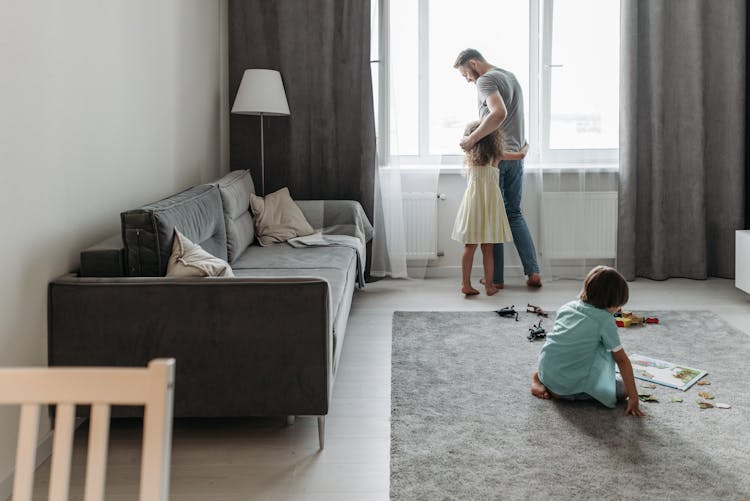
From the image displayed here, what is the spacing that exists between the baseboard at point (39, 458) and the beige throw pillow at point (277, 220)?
2.10 metres

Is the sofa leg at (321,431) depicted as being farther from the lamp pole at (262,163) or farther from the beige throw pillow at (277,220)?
the lamp pole at (262,163)

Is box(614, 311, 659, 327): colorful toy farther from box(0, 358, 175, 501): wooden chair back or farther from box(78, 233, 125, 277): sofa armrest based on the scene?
box(0, 358, 175, 501): wooden chair back

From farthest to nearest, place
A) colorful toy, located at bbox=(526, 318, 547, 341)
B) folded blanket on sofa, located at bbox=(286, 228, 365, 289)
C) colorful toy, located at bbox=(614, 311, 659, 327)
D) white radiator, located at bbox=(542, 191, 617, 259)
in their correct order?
1. white radiator, located at bbox=(542, 191, 617, 259)
2. folded blanket on sofa, located at bbox=(286, 228, 365, 289)
3. colorful toy, located at bbox=(614, 311, 659, 327)
4. colorful toy, located at bbox=(526, 318, 547, 341)

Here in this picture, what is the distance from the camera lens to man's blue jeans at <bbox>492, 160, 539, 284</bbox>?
16.6 ft

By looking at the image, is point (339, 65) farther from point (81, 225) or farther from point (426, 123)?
point (81, 225)

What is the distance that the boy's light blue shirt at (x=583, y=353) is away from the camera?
2791mm

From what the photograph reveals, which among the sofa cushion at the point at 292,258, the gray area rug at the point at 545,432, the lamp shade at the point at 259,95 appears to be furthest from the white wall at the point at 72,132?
the gray area rug at the point at 545,432

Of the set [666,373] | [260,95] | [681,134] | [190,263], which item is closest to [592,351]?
[666,373]

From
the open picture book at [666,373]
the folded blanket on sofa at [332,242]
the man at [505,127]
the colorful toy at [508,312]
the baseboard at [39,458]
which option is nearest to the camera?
the baseboard at [39,458]

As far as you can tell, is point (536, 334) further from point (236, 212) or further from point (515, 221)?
point (236, 212)

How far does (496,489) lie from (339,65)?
357cm

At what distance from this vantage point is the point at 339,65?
208 inches

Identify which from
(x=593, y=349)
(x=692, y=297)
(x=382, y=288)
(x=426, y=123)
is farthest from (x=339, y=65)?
(x=593, y=349)

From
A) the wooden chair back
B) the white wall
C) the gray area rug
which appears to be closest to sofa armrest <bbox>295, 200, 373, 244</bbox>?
the white wall
